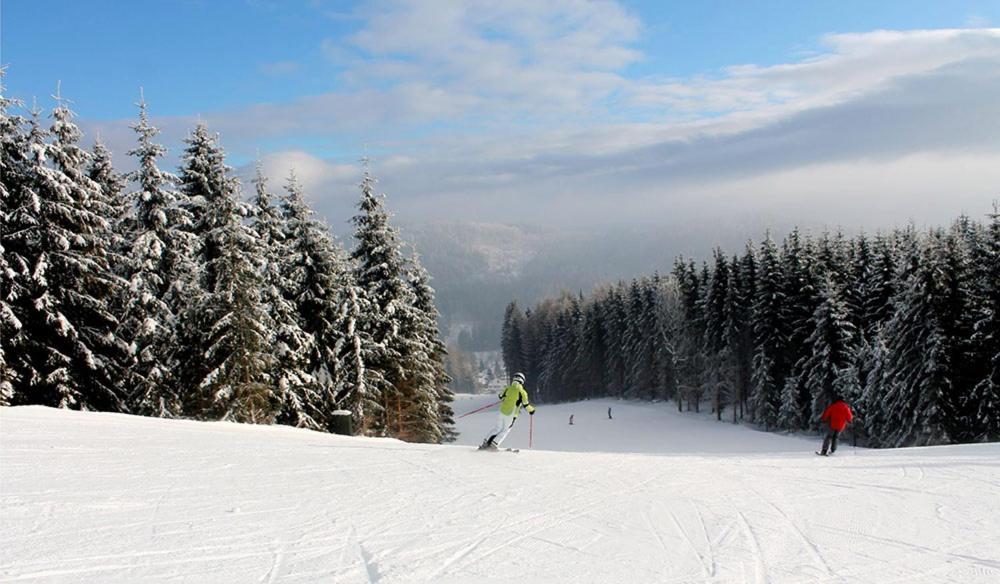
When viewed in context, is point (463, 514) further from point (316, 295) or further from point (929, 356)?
point (929, 356)

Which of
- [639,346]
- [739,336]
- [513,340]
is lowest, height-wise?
[639,346]

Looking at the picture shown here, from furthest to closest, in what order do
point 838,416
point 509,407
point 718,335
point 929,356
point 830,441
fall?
point 718,335
point 929,356
point 838,416
point 830,441
point 509,407

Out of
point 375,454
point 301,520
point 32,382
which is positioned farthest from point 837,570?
point 32,382

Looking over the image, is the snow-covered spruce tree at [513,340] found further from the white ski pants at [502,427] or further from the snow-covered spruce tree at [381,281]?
the white ski pants at [502,427]

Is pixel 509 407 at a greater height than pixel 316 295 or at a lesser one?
lesser

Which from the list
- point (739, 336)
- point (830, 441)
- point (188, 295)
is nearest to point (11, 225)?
point (188, 295)

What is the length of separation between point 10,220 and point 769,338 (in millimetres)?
42331

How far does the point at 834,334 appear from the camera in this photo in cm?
3956

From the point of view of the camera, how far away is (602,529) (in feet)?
26.3

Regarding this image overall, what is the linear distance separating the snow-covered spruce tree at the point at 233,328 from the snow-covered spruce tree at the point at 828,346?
31.6m

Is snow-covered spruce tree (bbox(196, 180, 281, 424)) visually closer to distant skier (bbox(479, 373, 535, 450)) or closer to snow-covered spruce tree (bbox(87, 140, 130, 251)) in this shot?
snow-covered spruce tree (bbox(87, 140, 130, 251))

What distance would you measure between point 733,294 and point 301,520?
47562mm

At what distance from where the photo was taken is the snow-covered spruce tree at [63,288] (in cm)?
2012

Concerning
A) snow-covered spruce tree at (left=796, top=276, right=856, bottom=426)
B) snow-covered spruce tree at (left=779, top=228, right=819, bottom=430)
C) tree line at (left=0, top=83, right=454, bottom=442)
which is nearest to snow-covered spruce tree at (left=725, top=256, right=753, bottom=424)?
snow-covered spruce tree at (left=779, top=228, right=819, bottom=430)
